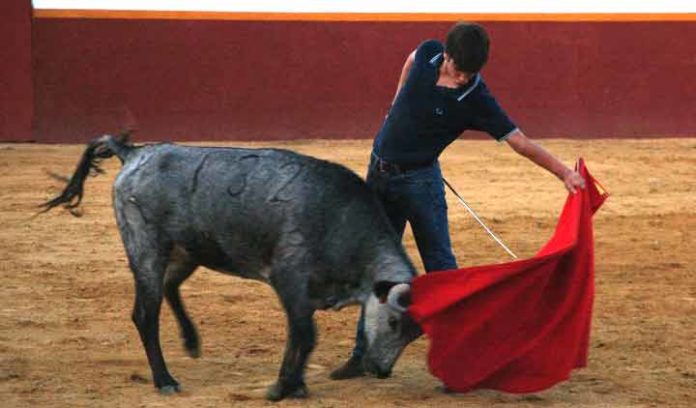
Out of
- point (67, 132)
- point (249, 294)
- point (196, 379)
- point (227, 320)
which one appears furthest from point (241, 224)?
point (67, 132)

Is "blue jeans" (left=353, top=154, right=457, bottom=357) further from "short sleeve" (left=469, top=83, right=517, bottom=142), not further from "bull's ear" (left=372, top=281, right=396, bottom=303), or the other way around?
"short sleeve" (left=469, top=83, right=517, bottom=142)

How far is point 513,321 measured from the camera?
6.08 meters

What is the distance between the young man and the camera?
19.5ft

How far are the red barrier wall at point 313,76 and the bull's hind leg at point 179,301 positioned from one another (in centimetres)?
799

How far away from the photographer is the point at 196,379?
641cm

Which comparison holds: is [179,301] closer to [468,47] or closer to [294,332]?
[294,332]

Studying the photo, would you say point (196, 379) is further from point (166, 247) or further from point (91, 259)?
point (91, 259)

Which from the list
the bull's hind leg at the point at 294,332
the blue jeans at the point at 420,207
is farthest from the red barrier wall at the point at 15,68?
the bull's hind leg at the point at 294,332

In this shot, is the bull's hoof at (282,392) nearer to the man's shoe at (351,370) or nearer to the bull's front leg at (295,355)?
the bull's front leg at (295,355)

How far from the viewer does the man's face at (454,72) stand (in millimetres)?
5922

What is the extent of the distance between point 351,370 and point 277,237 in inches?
30.6

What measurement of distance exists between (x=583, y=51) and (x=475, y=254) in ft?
21.1

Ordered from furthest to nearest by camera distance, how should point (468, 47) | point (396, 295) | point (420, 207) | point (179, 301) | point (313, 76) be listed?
point (313, 76)
point (179, 301)
point (420, 207)
point (396, 295)
point (468, 47)

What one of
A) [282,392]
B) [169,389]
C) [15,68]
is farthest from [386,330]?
[15,68]
